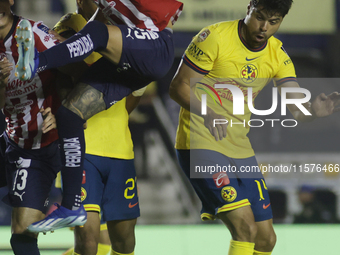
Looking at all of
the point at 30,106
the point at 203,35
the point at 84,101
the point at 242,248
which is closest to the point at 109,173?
the point at 30,106

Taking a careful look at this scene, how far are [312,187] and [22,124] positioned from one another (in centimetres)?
425

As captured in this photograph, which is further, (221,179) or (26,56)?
(221,179)

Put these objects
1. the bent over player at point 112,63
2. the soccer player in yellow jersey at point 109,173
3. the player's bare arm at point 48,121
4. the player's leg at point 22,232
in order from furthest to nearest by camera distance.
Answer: the soccer player in yellow jersey at point 109,173, the player's leg at point 22,232, the player's bare arm at point 48,121, the bent over player at point 112,63

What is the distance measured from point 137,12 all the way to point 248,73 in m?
0.97

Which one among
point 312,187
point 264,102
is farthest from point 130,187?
point 312,187

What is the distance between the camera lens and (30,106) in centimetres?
244

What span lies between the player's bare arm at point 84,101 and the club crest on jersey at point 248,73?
1.03 metres

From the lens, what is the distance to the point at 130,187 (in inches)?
112

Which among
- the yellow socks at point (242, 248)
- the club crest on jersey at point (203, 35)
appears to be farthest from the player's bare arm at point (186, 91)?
the yellow socks at point (242, 248)

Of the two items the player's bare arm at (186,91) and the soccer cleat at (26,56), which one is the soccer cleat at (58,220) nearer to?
the soccer cleat at (26,56)

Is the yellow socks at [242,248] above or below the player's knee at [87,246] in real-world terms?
above

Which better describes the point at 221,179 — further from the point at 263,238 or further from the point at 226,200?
the point at 263,238

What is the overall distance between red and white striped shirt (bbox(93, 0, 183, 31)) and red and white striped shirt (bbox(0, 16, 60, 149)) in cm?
42

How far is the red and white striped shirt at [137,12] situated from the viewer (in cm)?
208
